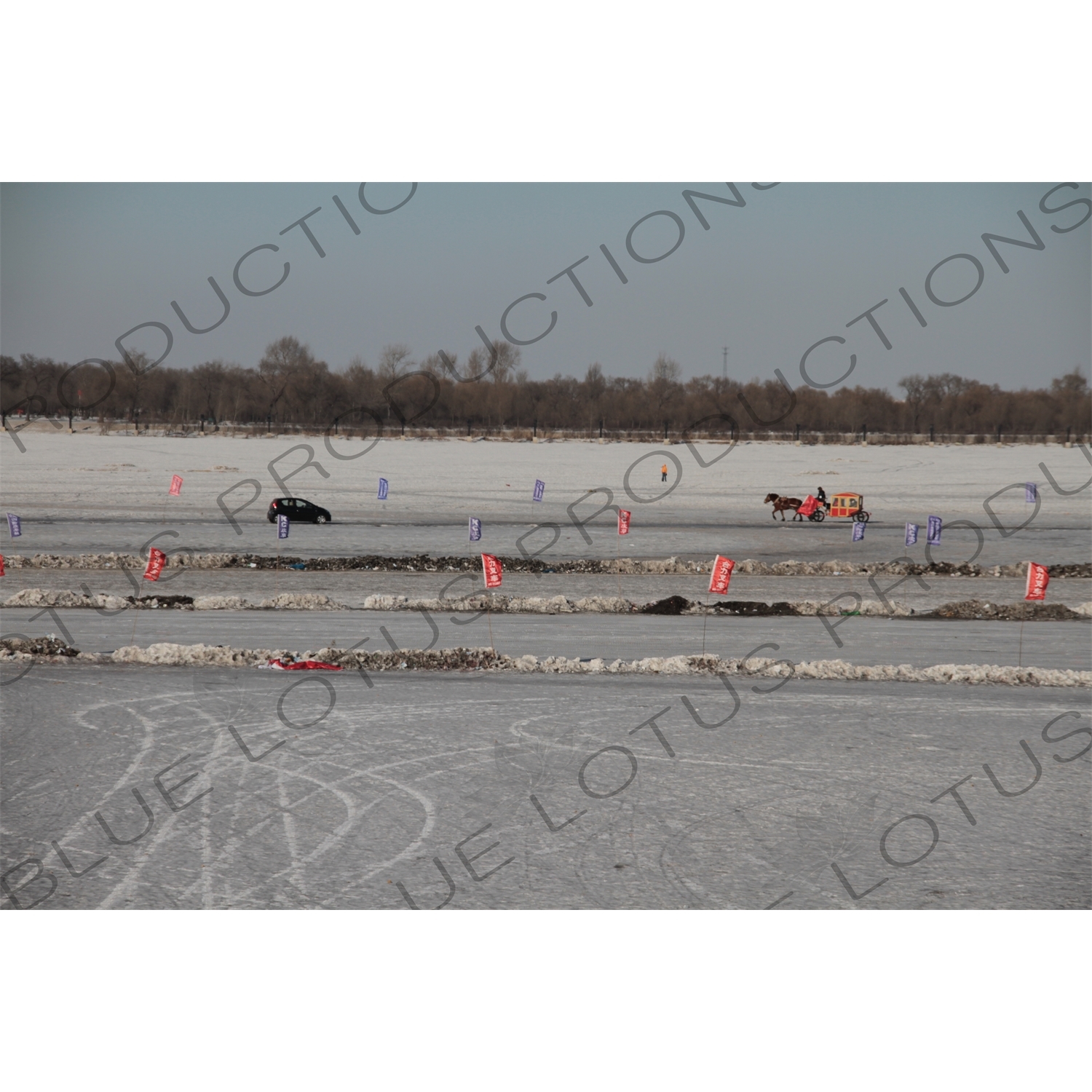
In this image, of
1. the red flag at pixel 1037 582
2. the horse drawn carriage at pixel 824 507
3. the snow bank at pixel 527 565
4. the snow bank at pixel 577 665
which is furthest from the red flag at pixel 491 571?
the horse drawn carriage at pixel 824 507

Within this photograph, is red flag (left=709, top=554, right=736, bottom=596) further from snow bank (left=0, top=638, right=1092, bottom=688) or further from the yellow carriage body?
the yellow carriage body

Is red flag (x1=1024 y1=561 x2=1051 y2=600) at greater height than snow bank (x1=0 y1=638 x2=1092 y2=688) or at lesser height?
lesser

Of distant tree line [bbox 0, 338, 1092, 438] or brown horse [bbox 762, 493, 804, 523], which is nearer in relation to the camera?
brown horse [bbox 762, 493, 804, 523]

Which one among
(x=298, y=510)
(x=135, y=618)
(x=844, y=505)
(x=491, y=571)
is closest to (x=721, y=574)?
(x=491, y=571)

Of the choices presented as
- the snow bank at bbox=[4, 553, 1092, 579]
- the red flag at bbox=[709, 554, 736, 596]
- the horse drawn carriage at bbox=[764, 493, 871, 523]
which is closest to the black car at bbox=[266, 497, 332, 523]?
the snow bank at bbox=[4, 553, 1092, 579]

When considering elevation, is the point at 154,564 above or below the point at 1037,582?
above

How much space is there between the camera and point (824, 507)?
4394cm

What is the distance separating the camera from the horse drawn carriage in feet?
143

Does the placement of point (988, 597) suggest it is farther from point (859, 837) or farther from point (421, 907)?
point (421, 907)

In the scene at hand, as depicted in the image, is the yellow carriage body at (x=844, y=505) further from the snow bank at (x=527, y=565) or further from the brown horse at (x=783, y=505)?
the snow bank at (x=527, y=565)

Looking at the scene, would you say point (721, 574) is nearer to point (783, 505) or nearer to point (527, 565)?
point (527, 565)

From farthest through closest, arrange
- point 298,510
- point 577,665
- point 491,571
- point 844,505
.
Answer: point 844,505 → point 298,510 → point 491,571 → point 577,665

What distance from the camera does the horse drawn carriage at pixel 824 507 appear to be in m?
43.5

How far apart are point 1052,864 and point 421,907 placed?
6.00m
